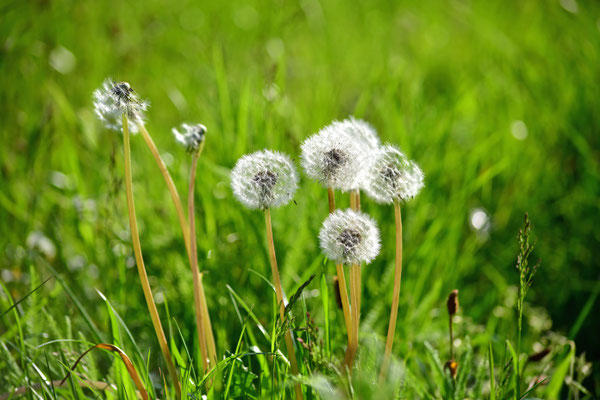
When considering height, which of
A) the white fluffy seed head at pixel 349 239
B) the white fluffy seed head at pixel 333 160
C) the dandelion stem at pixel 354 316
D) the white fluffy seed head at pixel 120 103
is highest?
the white fluffy seed head at pixel 120 103

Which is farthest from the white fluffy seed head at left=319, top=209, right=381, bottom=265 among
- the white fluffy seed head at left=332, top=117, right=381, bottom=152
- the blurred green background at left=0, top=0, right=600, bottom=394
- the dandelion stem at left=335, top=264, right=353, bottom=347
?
the blurred green background at left=0, top=0, right=600, bottom=394

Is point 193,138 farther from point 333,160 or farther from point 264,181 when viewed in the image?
point 333,160

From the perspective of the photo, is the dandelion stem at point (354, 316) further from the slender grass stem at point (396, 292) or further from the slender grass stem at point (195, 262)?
the slender grass stem at point (195, 262)

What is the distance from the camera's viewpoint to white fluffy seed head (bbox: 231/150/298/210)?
3.28 feet

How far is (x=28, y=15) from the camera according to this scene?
336cm

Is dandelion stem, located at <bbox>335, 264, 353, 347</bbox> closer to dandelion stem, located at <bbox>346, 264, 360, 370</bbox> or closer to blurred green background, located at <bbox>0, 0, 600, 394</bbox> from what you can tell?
dandelion stem, located at <bbox>346, 264, 360, 370</bbox>

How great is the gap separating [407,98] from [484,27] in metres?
0.80

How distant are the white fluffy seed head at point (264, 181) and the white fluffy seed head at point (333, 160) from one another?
4cm

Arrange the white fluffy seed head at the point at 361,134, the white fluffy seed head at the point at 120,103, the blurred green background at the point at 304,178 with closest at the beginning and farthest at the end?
1. the white fluffy seed head at the point at 120,103
2. the white fluffy seed head at the point at 361,134
3. the blurred green background at the point at 304,178

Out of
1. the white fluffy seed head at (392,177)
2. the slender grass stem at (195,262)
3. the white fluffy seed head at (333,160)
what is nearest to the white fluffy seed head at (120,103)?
the slender grass stem at (195,262)

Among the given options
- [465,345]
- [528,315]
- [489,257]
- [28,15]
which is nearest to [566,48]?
[489,257]

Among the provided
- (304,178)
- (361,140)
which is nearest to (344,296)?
(361,140)

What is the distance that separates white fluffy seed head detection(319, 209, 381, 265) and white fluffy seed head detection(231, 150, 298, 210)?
10 cm

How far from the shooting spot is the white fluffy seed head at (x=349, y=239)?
3.19ft
